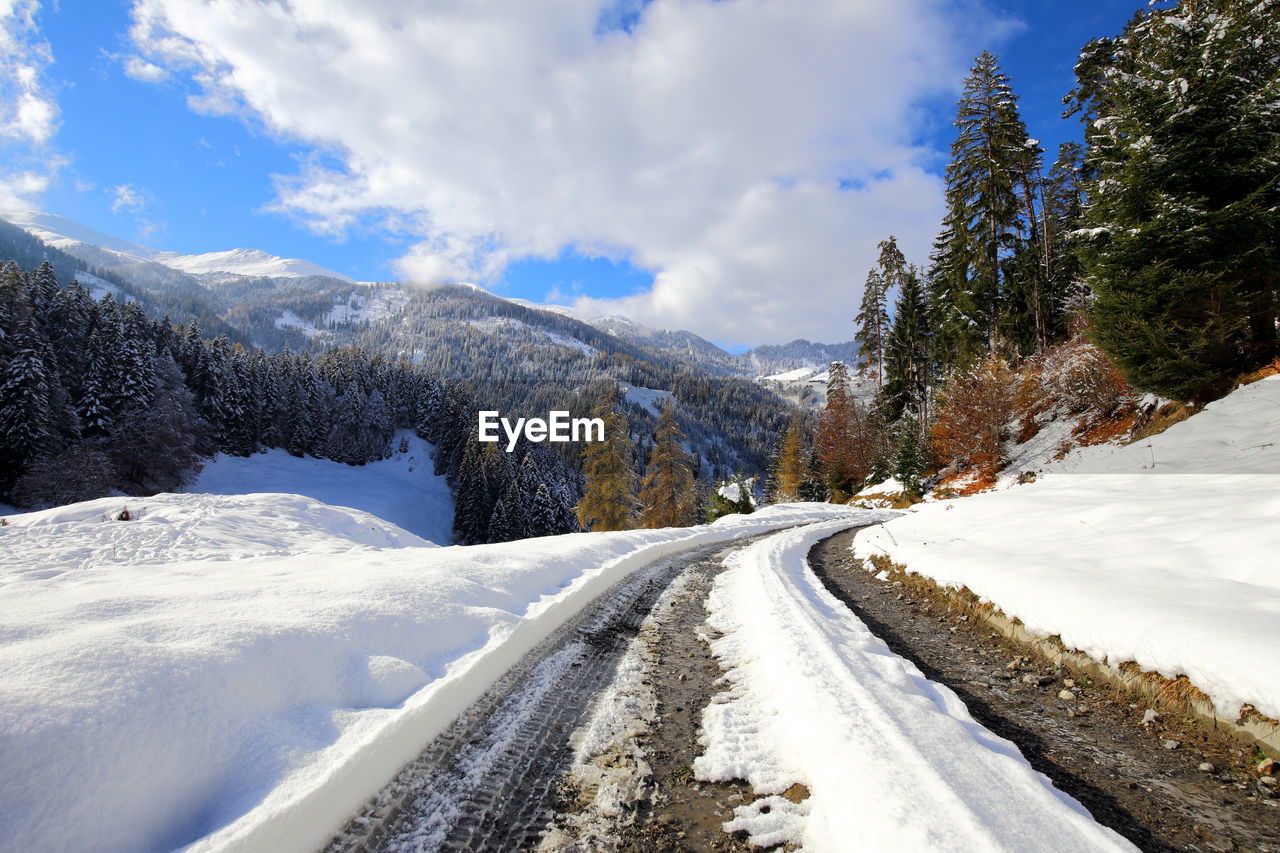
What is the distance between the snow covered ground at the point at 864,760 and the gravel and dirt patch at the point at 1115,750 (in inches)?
11.0

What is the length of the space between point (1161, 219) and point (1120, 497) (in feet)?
25.5

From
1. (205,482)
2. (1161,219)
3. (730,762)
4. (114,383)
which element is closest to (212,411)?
(205,482)

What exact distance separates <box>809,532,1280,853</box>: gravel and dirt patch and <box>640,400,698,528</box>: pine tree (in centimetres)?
2431

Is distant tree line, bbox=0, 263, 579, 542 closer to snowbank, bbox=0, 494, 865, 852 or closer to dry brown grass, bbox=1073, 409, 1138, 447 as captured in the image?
snowbank, bbox=0, 494, 865, 852

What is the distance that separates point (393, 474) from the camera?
7075cm

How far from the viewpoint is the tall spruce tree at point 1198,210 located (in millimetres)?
11320

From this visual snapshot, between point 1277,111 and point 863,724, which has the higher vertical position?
point 1277,111

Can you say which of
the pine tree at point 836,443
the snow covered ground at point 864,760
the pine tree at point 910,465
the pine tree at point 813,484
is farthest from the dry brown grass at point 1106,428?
the pine tree at point 813,484

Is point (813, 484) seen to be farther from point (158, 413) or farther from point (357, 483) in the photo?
point (357, 483)

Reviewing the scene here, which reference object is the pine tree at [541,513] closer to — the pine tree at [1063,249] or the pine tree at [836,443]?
the pine tree at [836,443]

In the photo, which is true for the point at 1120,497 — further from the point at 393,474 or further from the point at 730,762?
the point at 393,474

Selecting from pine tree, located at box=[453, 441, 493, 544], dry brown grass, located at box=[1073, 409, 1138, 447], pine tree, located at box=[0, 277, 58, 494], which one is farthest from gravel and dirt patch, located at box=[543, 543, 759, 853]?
pine tree, located at box=[453, 441, 493, 544]

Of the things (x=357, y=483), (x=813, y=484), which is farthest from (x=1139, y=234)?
(x=357, y=483)

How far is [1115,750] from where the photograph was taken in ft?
11.2
